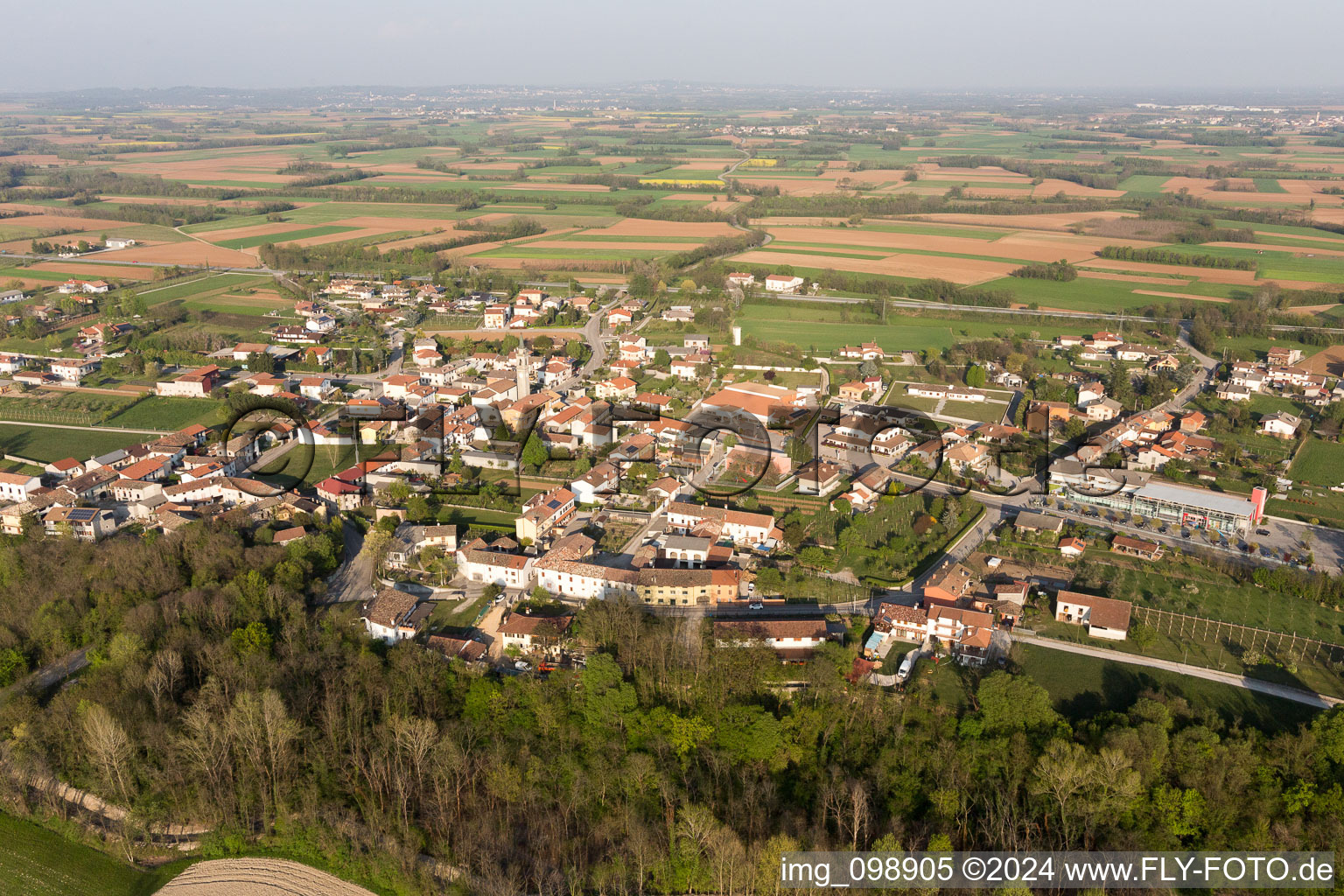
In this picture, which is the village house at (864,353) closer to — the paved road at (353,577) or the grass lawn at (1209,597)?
the grass lawn at (1209,597)

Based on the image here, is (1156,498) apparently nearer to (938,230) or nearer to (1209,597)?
(1209,597)

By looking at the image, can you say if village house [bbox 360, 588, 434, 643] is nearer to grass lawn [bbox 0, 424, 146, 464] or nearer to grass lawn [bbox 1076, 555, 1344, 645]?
grass lawn [bbox 0, 424, 146, 464]

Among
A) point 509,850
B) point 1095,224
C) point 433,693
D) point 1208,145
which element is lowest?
point 509,850

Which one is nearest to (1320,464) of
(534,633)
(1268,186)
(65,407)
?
(534,633)

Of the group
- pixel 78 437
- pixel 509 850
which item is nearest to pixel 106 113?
pixel 78 437

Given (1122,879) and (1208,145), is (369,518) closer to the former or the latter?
(1122,879)

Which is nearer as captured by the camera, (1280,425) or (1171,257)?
(1280,425)

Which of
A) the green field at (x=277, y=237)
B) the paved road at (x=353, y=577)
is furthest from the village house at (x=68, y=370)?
the green field at (x=277, y=237)
